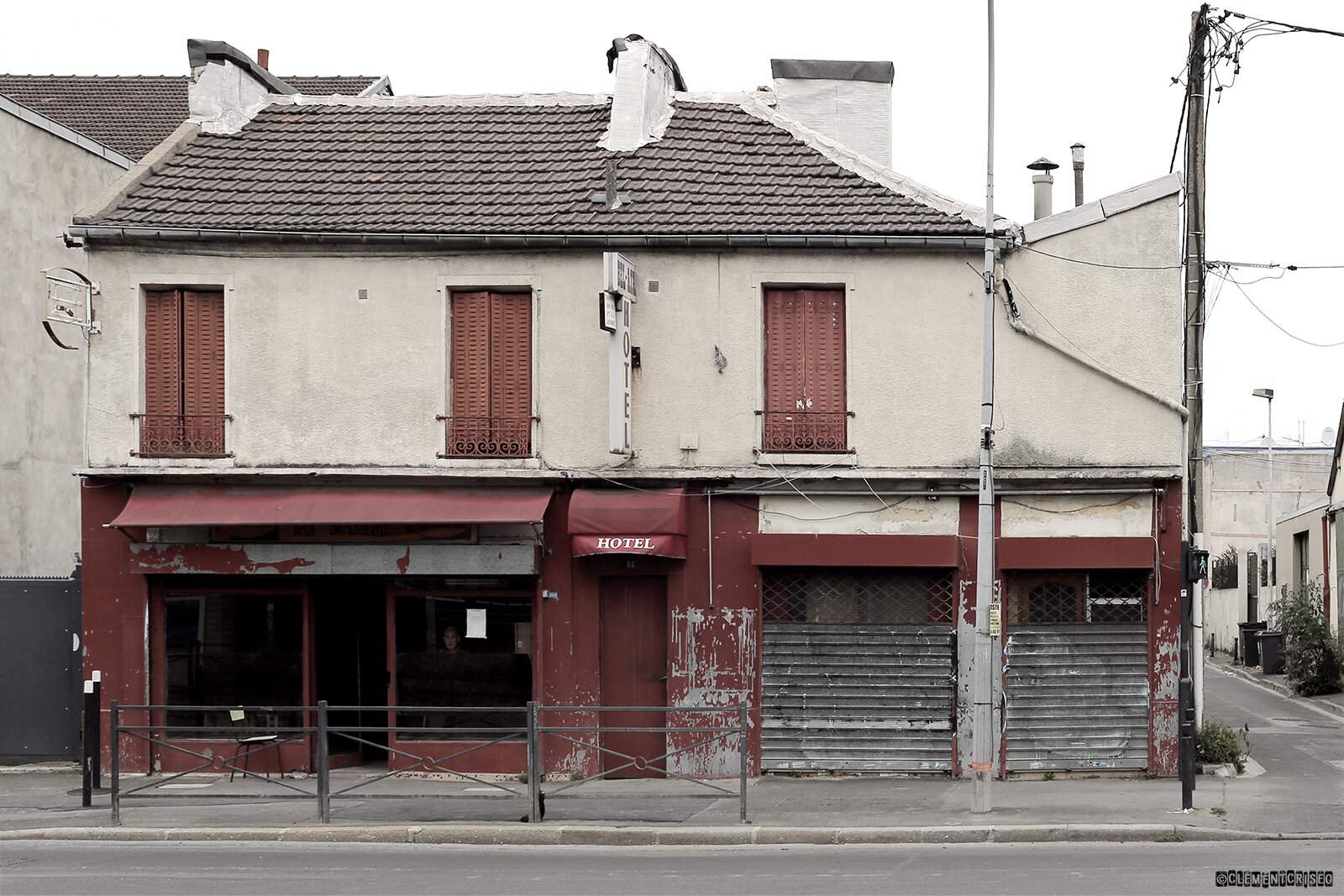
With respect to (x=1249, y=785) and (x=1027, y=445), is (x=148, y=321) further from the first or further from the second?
(x=1249, y=785)

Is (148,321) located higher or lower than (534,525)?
higher

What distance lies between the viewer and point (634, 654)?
665 inches

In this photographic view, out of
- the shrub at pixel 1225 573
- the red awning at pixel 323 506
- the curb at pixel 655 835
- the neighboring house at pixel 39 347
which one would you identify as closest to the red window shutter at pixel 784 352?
the red awning at pixel 323 506

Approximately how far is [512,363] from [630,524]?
256cm

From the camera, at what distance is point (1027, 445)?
647 inches

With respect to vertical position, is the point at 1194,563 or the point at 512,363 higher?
the point at 512,363

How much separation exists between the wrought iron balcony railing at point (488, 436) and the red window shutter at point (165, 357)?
3.44 meters

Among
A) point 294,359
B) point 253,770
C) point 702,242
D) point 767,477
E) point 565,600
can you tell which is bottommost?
point 253,770

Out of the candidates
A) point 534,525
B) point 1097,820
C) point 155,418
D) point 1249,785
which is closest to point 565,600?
point 534,525

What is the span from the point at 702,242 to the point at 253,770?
8.54 m

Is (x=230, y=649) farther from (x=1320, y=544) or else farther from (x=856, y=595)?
(x=1320, y=544)

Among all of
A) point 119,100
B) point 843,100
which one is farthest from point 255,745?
Answer: point 119,100

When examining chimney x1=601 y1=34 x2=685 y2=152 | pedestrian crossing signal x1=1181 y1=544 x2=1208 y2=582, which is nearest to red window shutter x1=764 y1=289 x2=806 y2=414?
chimney x1=601 y1=34 x2=685 y2=152

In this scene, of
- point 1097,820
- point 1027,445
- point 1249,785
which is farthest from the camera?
point 1027,445
